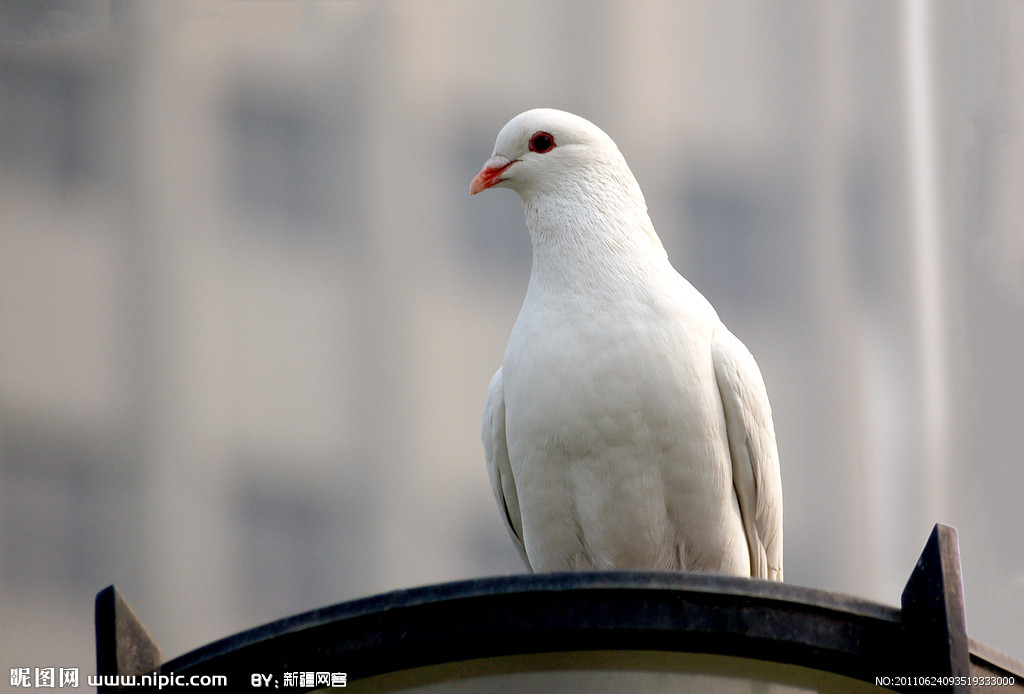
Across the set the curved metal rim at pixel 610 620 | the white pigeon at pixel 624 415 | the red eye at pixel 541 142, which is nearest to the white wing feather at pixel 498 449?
the white pigeon at pixel 624 415

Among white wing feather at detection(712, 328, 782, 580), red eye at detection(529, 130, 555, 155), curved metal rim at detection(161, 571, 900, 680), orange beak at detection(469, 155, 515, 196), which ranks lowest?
curved metal rim at detection(161, 571, 900, 680)

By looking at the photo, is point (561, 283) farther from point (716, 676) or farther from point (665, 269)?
point (716, 676)

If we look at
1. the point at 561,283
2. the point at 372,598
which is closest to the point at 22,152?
the point at 561,283

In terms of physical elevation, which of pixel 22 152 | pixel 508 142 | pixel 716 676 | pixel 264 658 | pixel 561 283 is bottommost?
pixel 716 676

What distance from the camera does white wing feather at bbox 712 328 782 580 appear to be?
10.9 ft

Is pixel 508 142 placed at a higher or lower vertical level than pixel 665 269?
higher

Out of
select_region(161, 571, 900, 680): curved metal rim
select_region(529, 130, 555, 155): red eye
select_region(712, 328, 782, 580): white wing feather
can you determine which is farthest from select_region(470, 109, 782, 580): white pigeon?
select_region(161, 571, 900, 680): curved metal rim

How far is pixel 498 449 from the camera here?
11.9 ft

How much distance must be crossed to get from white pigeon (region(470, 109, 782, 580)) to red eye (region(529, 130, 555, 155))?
0.16 metres

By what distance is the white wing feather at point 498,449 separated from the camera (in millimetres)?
3604

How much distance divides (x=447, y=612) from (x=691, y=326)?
1342 millimetres

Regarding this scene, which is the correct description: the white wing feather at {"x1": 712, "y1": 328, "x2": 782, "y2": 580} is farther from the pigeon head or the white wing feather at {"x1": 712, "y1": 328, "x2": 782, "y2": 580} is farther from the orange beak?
the orange beak

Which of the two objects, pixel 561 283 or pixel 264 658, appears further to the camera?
pixel 561 283

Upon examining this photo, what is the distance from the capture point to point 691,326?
10.9ft
